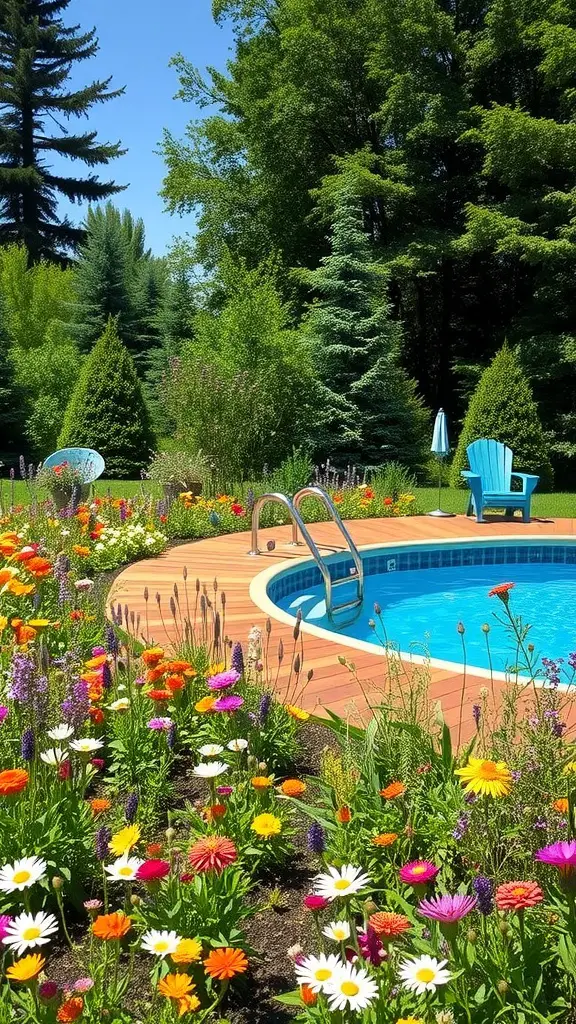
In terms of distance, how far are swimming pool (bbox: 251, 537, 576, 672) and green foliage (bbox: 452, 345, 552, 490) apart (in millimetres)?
5762

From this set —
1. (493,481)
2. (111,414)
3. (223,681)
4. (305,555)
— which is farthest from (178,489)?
(223,681)

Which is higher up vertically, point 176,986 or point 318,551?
point 318,551

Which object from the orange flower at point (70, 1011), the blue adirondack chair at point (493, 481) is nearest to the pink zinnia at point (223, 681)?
the orange flower at point (70, 1011)

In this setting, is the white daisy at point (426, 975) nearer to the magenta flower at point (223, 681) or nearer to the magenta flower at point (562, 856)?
the magenta flower at point (562, 856)

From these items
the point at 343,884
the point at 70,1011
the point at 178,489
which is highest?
the point at 178,489

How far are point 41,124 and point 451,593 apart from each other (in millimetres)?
25528

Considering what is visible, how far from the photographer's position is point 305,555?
664 centimetres

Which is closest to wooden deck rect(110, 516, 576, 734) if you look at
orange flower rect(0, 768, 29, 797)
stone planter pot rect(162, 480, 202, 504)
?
orange flower rect(0, 768, 29, 797)

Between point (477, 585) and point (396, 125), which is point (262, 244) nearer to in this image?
point (396, 125)

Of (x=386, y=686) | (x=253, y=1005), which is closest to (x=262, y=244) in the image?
(x=386, y=686)

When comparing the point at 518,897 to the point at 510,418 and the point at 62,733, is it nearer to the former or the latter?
the point at 62,733

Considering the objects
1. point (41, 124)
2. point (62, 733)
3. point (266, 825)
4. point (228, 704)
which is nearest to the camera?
point (266, 825)

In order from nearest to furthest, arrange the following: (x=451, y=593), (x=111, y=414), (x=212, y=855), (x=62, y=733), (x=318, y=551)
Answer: (x=212, y=855), (x=62, y=733), (x=318, y=551), (x=451, y=593), (x=111, y=414)

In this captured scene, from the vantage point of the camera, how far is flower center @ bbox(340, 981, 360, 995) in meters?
1.03
